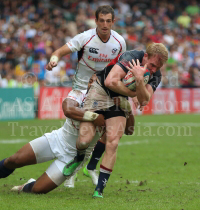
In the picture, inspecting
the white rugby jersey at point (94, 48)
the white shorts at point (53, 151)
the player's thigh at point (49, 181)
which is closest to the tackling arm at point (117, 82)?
the white shorts at point (53, 151)

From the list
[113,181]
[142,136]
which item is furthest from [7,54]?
[113,181]

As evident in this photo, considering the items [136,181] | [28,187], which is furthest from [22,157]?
[136,181]

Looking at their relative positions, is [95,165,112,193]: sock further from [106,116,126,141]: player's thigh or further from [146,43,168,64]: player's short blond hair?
[146,43,168,64]: player's short blond hair

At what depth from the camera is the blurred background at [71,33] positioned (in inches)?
709

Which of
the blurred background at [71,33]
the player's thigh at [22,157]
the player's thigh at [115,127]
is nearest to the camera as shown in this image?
the player's thigh at [115,127]

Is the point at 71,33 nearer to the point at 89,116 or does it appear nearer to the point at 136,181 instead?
the point at 136,181

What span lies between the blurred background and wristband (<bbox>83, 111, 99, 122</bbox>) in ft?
35.8

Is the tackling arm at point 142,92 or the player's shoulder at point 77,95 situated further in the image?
the player's shoulder at point 77,95

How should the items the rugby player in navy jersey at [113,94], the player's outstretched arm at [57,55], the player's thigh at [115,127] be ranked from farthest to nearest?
the player's outstretched arm at [57,55], the player's thigh at [115,127], the rugby player in navy jersey at [113,94]

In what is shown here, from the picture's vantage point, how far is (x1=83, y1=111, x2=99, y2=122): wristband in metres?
5.62

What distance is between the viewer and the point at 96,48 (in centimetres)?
681

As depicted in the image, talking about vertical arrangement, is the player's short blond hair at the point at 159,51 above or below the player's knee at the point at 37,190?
above

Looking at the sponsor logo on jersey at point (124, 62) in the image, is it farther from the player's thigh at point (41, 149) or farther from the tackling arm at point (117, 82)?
the player's thigh at point (41, 149)

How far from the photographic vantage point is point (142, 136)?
13070 millimetres
